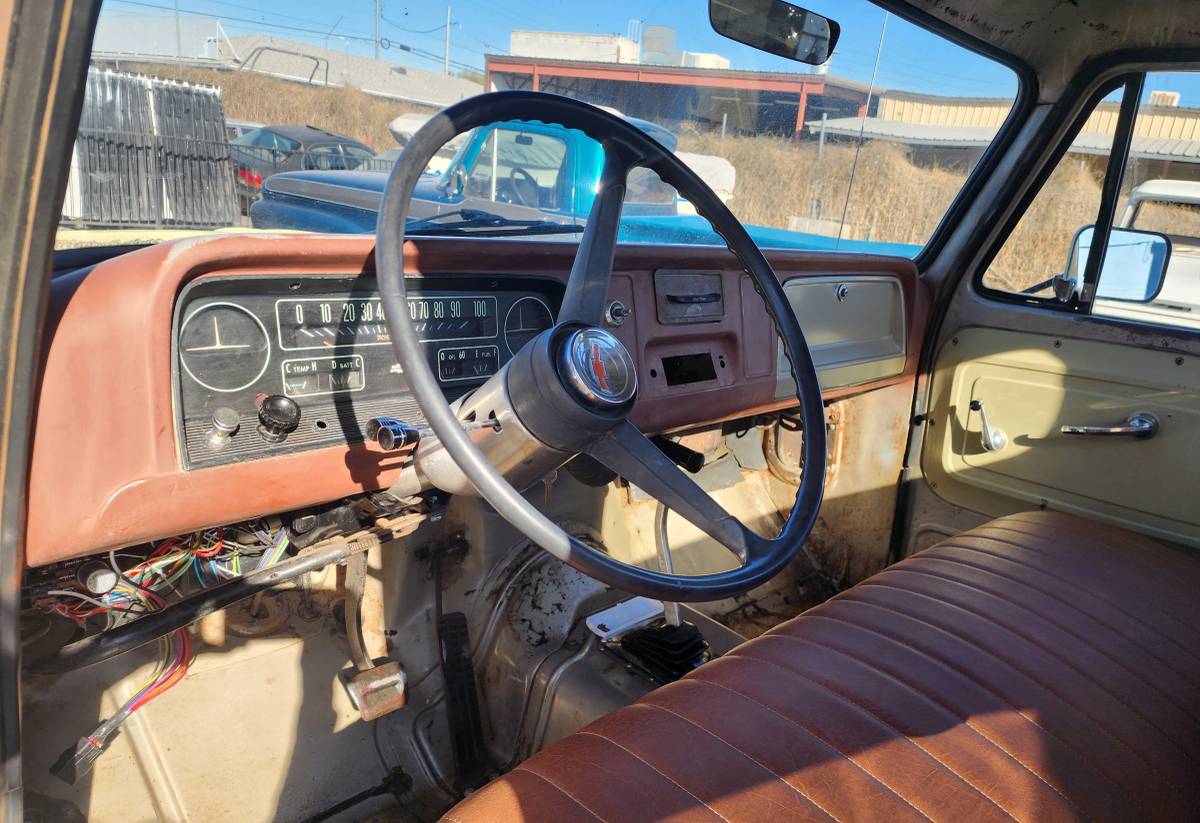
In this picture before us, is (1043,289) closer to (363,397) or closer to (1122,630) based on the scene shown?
(1122,630)

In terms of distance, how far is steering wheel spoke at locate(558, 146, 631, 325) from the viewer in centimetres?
144

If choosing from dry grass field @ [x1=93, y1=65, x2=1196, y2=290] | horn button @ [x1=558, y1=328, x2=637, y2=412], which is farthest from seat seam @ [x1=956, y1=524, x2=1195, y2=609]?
A: horn button @ [x1=558, y1=328, x2=637, y2=412]

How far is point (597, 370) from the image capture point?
1.30 meters

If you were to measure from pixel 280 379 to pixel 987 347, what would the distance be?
1.99 meters

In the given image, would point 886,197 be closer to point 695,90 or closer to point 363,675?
point 695,90

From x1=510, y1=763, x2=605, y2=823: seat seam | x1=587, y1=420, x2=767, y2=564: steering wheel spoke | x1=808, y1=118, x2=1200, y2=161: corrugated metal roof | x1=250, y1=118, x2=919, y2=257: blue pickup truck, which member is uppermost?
x1=808, y1=118, x2=1200, y2=161: corrugated metal roof

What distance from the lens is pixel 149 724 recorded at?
1.83m

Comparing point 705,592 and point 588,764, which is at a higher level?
point 705,592

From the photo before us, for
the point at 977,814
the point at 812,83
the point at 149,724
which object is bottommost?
the point at 149,724

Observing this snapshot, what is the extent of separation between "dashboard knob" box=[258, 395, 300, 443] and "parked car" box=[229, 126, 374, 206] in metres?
0.47

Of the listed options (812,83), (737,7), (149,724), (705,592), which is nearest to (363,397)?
(705,592)

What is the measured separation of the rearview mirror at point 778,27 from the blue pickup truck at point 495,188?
0.82 ft

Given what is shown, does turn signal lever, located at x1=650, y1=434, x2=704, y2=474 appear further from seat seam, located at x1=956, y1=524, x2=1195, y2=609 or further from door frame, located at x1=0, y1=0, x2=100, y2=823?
door frame, located at x1=0, y1=0, x2=100, y2=823

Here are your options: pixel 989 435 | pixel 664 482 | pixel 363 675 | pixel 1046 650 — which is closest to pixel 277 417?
pixel 664 482
